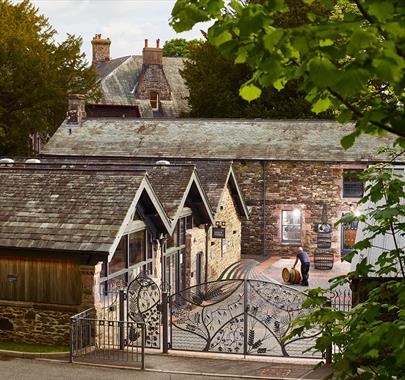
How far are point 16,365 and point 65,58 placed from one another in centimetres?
3946

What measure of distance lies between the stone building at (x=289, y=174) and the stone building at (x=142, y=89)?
77.0ft

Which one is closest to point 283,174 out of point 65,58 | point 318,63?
point 65,58

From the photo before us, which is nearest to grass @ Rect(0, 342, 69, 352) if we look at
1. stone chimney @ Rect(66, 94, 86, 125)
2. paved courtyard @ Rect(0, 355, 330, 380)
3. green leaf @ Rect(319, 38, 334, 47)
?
paved courtyard @ Rect(0, 355, 330, 380)

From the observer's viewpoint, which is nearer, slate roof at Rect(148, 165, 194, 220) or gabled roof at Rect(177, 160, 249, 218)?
slate roof at Rect(148, 165, 194, 220)

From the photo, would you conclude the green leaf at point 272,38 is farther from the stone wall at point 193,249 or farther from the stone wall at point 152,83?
the stone wall at point 152,83

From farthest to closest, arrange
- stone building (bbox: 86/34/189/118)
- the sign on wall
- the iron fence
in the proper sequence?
stone building (bbox: 86/34/189/118)
the sign on wall
the iron fence

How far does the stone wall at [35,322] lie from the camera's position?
1570cm

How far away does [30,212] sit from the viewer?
56.4 ft

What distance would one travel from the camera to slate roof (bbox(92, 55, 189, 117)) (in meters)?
59.6

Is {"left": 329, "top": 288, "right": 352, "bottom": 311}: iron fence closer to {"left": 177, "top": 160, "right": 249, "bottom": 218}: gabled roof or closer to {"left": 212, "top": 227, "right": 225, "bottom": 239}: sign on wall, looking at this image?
{"left": 212, "top": 227, "right": 225, "bottom": 239}: sign on wall

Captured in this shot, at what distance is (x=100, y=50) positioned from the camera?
70688 millimetres

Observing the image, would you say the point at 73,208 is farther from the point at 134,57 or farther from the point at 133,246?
the point at 134,57

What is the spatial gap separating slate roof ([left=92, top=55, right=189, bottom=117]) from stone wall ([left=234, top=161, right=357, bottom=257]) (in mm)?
25730

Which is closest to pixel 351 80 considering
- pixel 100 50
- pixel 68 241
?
pixel 68 241
